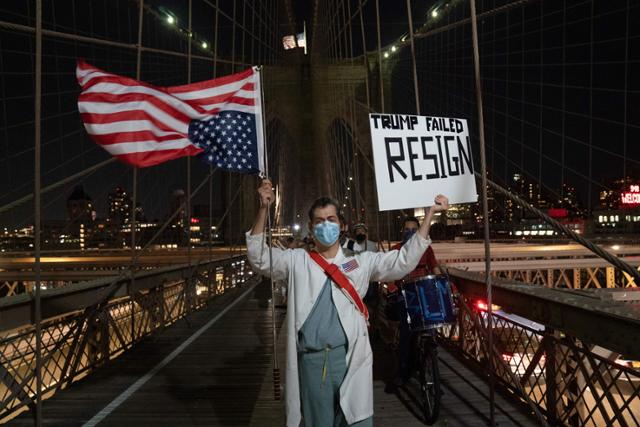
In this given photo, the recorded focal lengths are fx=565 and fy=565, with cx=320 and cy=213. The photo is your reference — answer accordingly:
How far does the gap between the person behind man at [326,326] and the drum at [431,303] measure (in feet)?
4.44

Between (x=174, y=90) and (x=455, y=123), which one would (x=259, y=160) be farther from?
→ (x=455, y=123)

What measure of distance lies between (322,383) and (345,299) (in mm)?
391

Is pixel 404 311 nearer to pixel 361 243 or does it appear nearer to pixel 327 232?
pixel 327 232

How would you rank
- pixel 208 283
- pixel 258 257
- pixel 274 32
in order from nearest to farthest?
pixel 258 257 → pixel 208 283 → pixel 274 32

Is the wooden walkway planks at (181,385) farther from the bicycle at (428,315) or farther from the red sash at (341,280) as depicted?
the red sash at (341,280)

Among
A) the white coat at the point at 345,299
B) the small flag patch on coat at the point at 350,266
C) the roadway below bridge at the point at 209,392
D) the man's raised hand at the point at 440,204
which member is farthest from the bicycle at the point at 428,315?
the small flag patch on coat at the point at 350,266

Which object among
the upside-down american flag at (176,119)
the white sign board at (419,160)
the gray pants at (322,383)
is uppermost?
the upside-down american flag at (176,119)

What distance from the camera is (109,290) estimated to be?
5668mm

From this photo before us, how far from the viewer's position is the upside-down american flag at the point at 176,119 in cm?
367

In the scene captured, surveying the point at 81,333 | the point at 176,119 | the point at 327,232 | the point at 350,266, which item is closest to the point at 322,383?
the point at 350,266

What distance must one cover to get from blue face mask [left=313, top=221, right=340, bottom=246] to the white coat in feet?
0.36

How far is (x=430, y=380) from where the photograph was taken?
13.0 ft

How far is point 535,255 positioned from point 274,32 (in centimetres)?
2727

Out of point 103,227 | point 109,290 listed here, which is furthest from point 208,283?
point 103,227
